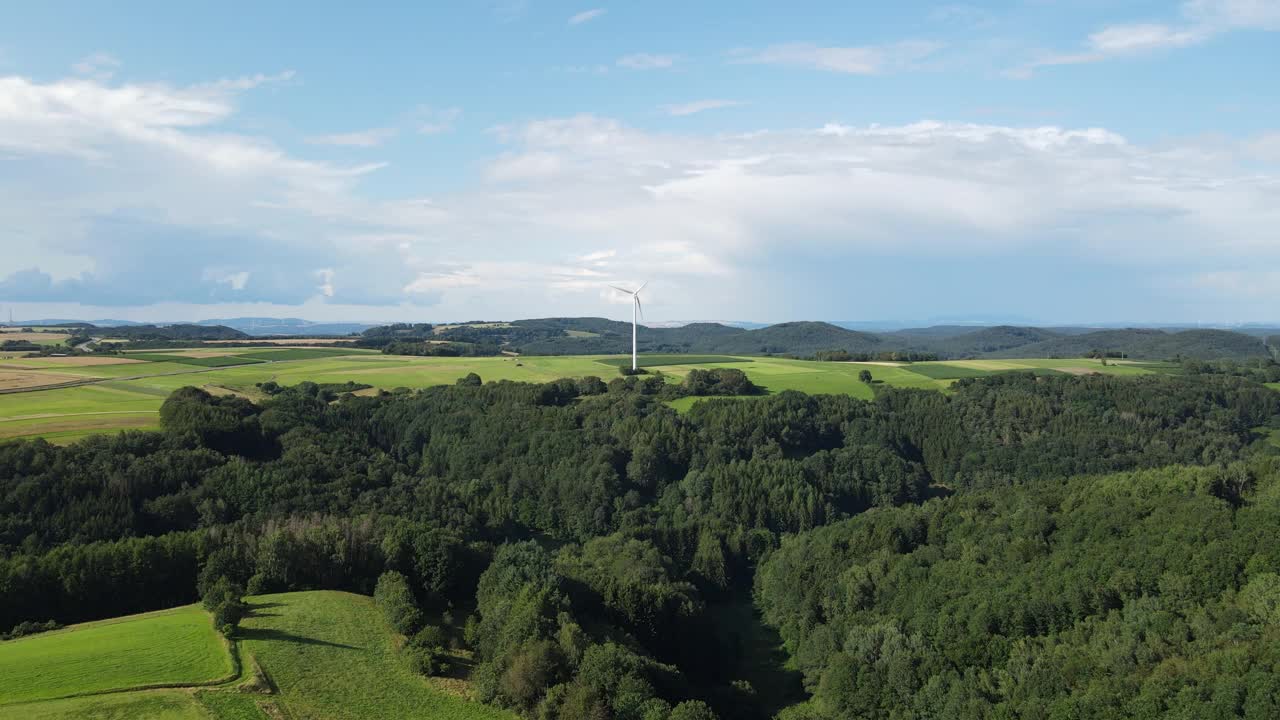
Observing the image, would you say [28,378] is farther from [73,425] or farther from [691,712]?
[691,712]

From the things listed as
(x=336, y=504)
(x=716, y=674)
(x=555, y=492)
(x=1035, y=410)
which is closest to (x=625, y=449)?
(x=555, y=492)

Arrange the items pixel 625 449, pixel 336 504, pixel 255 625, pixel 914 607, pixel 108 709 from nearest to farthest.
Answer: pixel 108 709 → pixel 255 625 → pixel 914 607 → pixel 336 504 → pixel 625 449

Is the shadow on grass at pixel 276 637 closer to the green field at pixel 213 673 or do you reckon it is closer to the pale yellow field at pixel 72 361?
the green field at pixel 213 673

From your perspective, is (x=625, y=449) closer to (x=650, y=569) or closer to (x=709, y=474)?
(x=709, y=474)

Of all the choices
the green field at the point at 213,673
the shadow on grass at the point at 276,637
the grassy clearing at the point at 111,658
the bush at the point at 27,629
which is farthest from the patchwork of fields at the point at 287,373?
the shadow on grass at the point at 276,637

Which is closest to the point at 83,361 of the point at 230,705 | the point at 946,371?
the point at 230,705

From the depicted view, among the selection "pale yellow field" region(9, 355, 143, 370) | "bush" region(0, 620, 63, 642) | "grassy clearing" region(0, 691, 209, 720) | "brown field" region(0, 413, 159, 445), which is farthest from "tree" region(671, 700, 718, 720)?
"pale yellow field" region(9, 355, 143, 370)

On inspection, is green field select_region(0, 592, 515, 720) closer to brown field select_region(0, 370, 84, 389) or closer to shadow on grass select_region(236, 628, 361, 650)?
shadow on grass select_region(236, 628, 361, 650)
